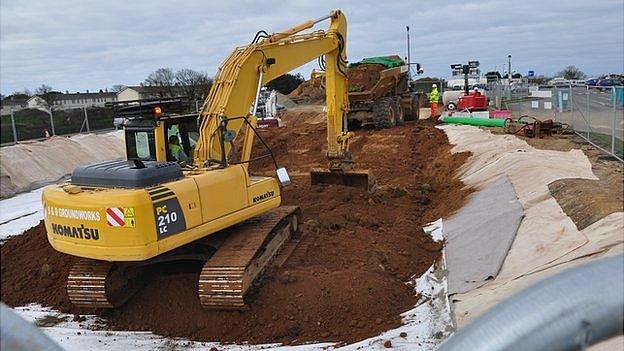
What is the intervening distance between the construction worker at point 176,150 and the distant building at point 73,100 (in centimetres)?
1726

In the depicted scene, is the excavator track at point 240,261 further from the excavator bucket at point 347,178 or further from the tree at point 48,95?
the tree at point 48,95

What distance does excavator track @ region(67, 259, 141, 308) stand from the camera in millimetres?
6781

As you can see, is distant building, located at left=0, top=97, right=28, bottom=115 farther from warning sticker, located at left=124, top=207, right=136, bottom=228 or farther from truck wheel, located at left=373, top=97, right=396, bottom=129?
warning sticker, located at left=124, top=207, right=136, bottom=228

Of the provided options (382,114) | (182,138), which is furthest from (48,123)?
(182,138)

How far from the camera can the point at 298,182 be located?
1365cm

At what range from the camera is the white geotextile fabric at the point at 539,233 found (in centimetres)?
577

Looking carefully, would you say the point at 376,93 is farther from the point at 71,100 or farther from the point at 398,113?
the point at 71,100

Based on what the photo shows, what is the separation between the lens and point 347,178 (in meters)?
11.4

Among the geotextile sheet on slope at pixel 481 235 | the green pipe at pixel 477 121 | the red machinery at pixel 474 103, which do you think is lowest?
the geotextile sheet on slope at pixel 481 235

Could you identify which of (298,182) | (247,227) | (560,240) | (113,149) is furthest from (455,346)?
(113,149)

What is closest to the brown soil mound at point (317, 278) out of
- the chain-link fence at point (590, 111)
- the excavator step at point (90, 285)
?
the excavator step at point (90, 285)

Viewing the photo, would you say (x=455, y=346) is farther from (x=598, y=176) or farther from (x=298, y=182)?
(x=298, y=182)

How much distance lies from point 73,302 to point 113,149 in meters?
14.8

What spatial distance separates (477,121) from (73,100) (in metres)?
20.6
